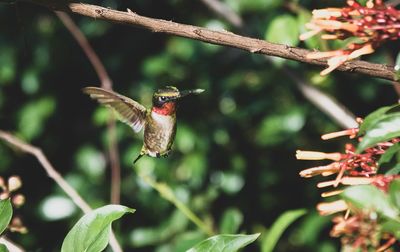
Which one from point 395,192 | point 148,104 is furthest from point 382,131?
point 148,104

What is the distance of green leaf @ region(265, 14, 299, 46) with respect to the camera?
203cm

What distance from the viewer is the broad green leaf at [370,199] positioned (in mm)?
773

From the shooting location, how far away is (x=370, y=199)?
0.78 m

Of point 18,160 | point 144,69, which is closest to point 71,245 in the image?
point 144,69

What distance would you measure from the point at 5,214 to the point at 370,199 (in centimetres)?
61

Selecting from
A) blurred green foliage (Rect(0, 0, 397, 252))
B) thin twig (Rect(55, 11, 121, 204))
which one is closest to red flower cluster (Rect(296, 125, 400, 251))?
thin twig (Rect(55, 11, 121, 204))

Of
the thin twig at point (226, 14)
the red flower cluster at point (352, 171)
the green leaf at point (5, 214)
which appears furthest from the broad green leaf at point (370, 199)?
the thin twig at point (226, 14)

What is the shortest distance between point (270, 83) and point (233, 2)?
0.43m

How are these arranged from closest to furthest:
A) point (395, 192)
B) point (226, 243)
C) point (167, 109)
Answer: point (395, 192), point (226, 243), point (167, 109)

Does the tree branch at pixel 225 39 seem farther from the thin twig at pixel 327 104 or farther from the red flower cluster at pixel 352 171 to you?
the thin twig at pixel 327 104

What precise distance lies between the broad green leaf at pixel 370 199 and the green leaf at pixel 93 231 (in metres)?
0.39

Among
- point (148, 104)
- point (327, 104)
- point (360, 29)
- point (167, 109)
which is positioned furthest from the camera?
point (148, 104)

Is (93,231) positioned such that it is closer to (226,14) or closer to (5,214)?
(5,214)

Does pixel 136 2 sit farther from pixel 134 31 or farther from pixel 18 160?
pixel 18 160
